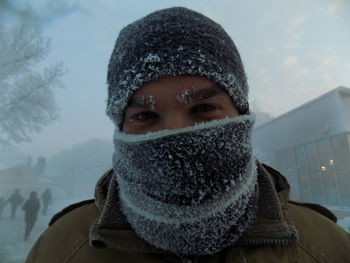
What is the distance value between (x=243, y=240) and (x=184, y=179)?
0.30 m

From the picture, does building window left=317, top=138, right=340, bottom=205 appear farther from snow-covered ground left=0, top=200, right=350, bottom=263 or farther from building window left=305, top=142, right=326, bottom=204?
snow-covered ground left=0, top=200, right=350, bottom=263

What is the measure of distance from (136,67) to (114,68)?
18 cm

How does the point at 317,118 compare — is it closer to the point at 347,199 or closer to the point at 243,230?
the point at 347,199

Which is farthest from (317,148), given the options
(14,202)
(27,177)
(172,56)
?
(27,177)

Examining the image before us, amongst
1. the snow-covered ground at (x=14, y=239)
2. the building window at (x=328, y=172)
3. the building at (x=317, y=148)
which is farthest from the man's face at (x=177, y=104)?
the building window at (x=328, y=172)

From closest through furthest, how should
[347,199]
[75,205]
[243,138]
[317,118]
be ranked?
1. [243,138]
2. [75,205]
3. [347,199]
4. [317,118]

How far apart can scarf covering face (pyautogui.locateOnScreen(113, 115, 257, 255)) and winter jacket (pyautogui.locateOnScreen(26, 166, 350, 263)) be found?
0.17 feet

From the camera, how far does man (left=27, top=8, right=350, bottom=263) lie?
0.82 meters

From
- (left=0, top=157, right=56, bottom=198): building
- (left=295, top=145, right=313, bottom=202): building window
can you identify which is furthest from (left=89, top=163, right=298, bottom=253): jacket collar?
(left=0, top=157, right=56, bottom=198): building

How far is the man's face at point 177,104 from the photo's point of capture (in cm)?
91

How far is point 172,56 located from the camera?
0.97 meters

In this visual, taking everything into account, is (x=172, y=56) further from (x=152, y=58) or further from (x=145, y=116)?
(x=145, y=116)

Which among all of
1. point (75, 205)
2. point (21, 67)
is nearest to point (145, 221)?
point (75, 205)

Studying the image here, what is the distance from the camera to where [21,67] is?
984 cm
